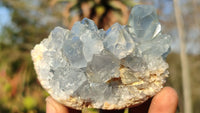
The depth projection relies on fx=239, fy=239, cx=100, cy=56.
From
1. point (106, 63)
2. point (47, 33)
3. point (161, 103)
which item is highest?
point (47, 33)

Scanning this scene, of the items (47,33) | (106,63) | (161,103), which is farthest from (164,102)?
(47,33)

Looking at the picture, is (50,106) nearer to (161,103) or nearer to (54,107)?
(54,107)

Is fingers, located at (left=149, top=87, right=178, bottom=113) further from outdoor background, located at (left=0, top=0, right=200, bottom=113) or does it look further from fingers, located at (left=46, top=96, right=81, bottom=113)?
outdoor background, located at (left=0, top=0, right=200, bottom=113)

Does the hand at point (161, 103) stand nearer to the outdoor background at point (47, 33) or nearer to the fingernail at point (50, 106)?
the fingernail at point (50, 106)

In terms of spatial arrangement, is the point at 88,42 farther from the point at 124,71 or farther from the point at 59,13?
the point at 59,13

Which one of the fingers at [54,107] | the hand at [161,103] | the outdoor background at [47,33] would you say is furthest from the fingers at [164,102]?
the outdoor background at [47,33]

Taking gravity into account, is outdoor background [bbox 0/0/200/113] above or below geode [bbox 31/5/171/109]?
above

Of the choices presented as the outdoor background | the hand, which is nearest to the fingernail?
the hand
